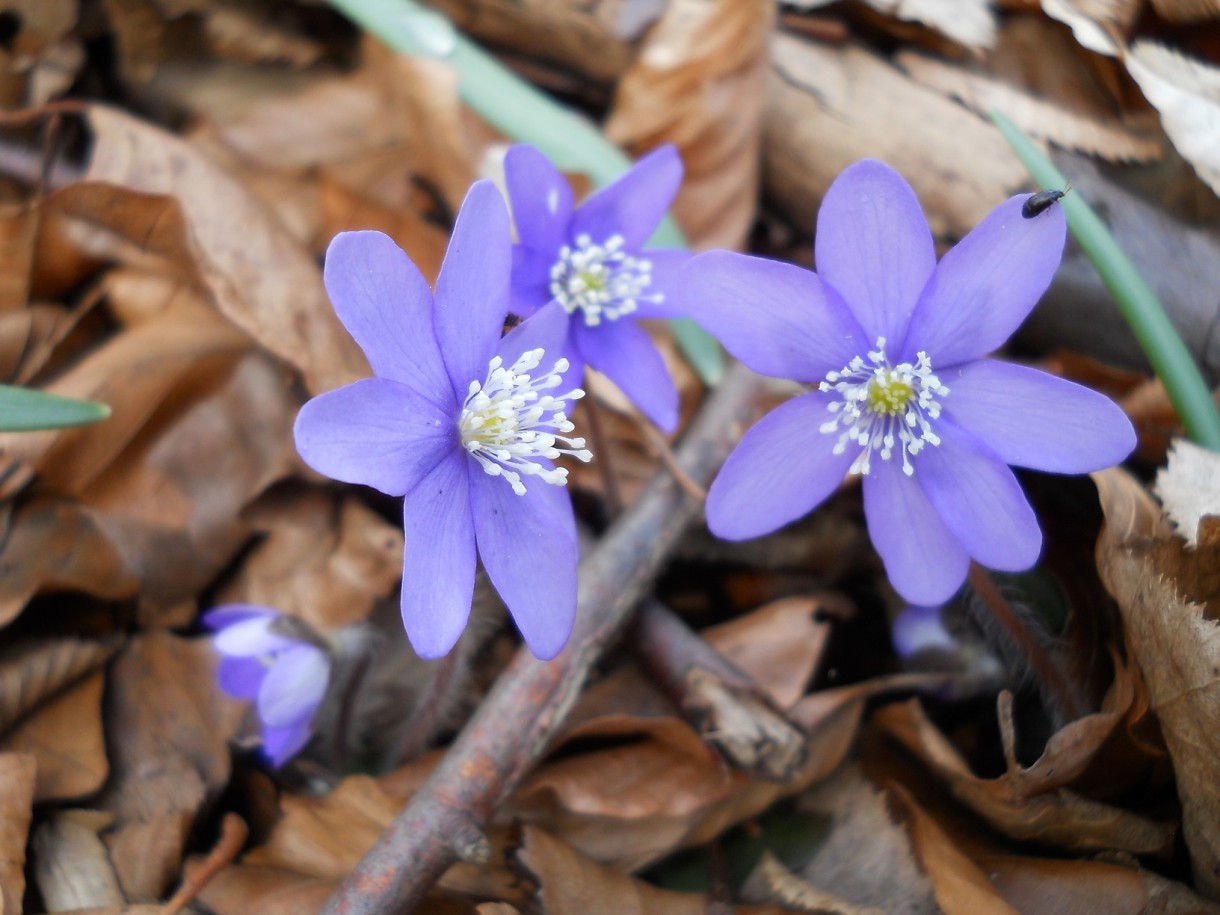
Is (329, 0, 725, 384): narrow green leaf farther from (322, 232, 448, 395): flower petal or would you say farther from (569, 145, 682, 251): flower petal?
(322, 232, 448, 395): flower petal

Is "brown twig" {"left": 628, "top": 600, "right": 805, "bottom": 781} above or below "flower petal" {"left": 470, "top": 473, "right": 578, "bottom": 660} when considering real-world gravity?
below

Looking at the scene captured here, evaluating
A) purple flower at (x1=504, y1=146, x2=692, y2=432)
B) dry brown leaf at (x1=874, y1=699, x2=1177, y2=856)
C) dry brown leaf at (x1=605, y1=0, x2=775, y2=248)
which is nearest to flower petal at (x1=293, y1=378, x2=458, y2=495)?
purple flower at (x1=504, y1=146, x2=692, y2=432)

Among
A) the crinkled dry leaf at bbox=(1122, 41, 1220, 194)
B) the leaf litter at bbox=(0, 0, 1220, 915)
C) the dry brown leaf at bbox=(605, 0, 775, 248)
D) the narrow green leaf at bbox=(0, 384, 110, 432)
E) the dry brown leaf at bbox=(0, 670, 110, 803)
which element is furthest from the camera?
the dry brown leaf at bbox=(605, 0, 775, 248)

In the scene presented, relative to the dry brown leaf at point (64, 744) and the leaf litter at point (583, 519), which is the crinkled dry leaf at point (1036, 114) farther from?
the dry brown leaf at point (64, 744)

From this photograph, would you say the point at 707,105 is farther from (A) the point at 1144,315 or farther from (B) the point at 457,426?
(B) the point at 457,426

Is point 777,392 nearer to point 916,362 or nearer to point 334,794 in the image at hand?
point 916,362

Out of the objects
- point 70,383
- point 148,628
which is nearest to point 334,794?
point 148,628

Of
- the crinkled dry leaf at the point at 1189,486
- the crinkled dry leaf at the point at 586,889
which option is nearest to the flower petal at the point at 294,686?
the crinkled dry leaf at the point at 586,889
